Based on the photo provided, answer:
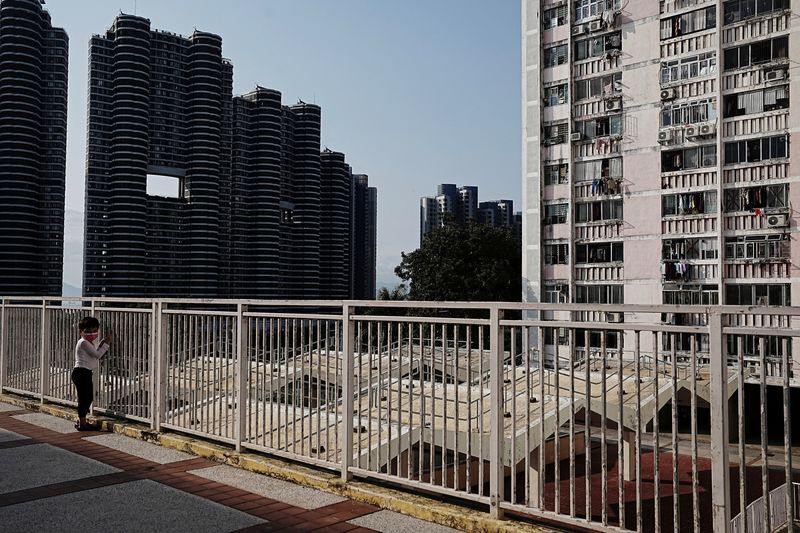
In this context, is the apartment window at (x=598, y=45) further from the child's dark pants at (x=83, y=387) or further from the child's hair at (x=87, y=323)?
the child's dark pants at (x=83, y=387)

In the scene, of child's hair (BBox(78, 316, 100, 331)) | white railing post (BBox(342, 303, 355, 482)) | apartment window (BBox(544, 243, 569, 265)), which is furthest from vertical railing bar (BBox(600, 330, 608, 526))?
apartment window (BBox(544, 243, 569, 265))

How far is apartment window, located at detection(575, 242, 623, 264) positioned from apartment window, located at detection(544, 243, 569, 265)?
61cm

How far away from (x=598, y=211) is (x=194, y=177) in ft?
192

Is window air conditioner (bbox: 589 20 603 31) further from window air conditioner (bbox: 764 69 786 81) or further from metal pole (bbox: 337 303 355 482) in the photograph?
metal pole (bbox: 337 303 355 482)

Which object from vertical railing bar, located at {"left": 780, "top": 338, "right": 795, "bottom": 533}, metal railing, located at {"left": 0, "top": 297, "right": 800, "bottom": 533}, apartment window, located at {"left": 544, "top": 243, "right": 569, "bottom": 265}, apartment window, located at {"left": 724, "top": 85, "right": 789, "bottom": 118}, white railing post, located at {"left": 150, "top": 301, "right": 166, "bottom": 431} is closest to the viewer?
vertical railing bar, located at {"left": 780, "top": 338, "right": 795, "bottom": 533}

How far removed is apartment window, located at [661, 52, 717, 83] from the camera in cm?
3281

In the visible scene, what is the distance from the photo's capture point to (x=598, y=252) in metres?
36.8

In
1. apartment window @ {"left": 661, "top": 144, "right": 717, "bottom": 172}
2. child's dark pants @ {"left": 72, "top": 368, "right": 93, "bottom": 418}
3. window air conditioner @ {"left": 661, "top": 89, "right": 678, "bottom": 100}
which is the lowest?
child's dark pants @ {"left": 72, "top": 368, "right": 93, "bottom": 418}

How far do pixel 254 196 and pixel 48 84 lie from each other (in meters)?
26.2

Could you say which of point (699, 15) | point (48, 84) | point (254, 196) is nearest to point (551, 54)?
point (699, 15)

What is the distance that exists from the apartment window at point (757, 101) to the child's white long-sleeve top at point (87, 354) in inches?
1234

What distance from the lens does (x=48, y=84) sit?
253ft

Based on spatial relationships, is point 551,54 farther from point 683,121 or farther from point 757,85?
point 757,85

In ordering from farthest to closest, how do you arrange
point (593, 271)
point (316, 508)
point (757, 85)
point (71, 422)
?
point (593, 271), point (757, 85), point (71, 422), point (316, 508)
